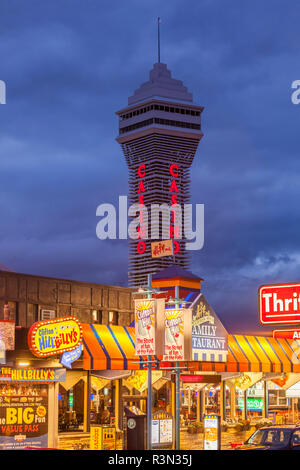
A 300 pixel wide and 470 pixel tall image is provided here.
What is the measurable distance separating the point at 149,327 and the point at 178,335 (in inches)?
61.0

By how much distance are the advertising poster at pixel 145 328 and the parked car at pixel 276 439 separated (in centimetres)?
508

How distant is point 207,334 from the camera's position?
38344 millimetres

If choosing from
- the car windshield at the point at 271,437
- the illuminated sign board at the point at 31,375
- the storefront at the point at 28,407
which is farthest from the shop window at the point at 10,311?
the car windshield at the point at 271,437

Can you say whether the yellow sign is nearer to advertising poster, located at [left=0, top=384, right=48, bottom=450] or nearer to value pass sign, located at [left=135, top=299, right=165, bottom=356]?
advertising poster, located at [left=0, top=384, right=48, bottom=450]

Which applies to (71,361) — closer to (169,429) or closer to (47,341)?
(47,341)

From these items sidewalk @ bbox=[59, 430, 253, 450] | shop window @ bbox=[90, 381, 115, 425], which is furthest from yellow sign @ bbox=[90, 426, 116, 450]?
shop window @ bbox=[90, 381, 115, 425]

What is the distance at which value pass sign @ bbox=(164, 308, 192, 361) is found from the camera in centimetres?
2781

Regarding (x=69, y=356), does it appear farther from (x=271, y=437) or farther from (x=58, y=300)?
(x=58, y=300)

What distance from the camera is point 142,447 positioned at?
30.4 m

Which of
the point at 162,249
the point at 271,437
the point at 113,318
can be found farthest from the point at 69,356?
the point at 162,249

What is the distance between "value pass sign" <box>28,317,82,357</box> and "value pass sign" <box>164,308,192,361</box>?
3492 millimetres

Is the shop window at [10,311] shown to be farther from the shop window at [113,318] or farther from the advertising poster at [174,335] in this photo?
the advertising poster at [174,335]

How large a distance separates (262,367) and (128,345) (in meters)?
11.3
